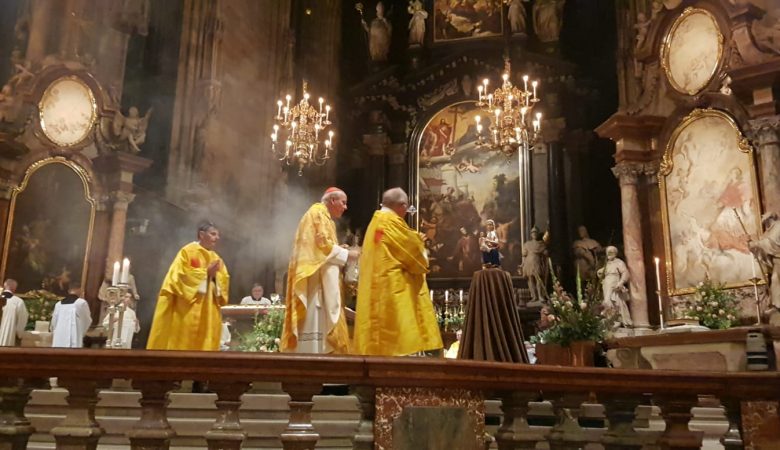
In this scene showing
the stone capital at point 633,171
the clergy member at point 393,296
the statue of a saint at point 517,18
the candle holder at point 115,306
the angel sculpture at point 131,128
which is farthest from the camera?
the statue of a saint at point 517,18

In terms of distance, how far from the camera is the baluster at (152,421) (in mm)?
2432

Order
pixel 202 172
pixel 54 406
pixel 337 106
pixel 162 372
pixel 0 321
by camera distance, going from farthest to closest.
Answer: pixel 337 106
pixel 202 172
pixel 0 321
pixel 54 406
pixel 162 372

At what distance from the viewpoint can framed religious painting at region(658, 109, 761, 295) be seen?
35.4 feet

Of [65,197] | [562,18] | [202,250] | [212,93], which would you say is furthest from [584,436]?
[562,18]

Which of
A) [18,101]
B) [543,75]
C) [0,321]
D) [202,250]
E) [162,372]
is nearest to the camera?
[162,372]

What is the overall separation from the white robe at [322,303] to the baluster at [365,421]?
4.04 meters

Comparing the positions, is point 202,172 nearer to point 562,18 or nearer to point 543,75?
point 543,75

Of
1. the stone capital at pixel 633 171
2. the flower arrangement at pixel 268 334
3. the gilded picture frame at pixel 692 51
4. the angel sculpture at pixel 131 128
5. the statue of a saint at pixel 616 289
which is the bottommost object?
the flower arrangement at pixel 268 334

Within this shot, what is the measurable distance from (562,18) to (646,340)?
10949mm

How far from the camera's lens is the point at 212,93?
1474 centimetres

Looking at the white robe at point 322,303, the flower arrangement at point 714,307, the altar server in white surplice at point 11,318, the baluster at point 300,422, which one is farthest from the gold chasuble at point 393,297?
the altar server in white surplice at point 11,318

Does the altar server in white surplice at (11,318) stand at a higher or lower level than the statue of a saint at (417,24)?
lower

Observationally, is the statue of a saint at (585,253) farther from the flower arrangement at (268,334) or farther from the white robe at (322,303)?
the white robe at (322,303)

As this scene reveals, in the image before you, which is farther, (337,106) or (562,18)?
→ (337,106)
